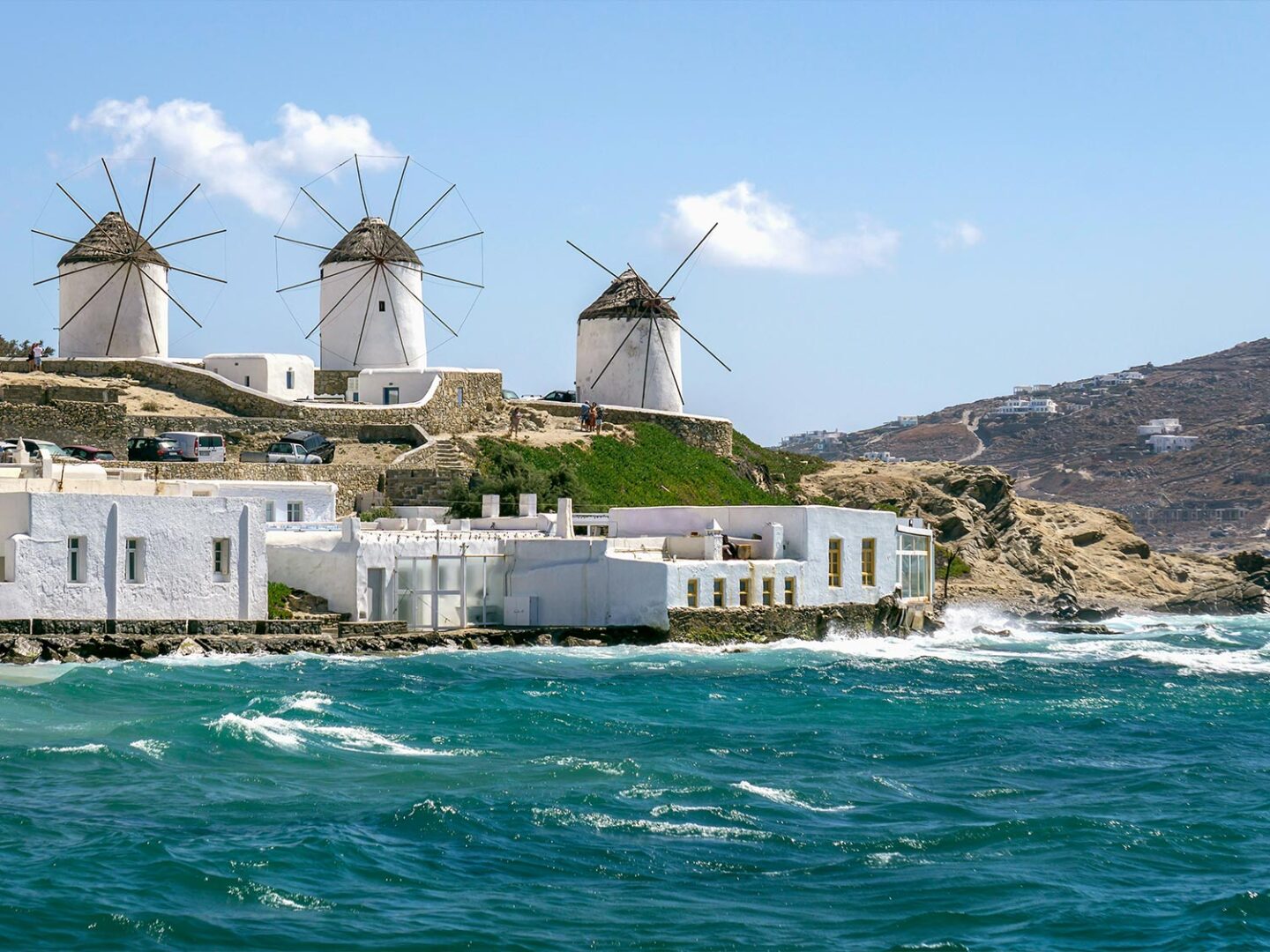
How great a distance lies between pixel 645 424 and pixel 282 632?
26.3 metres

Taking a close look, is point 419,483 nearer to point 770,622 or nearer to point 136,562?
point 770,622

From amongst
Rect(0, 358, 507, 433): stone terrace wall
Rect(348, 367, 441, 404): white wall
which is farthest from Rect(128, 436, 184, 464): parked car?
Rect(348, 367, 441, 404): white wall

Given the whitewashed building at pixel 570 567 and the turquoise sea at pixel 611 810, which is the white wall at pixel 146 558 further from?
the whitewashed building at pixel 570 567

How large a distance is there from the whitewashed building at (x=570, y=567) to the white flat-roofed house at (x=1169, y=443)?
408ft

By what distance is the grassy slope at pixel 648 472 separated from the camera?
50.2m

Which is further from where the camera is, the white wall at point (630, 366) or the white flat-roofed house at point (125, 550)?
the white wall at point (630, 366)

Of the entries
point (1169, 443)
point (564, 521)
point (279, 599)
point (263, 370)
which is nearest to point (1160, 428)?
point (1169, 443)

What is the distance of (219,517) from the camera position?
31594 mm

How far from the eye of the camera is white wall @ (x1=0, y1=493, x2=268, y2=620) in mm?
29359

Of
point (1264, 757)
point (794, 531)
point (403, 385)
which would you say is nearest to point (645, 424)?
point (403, 385)

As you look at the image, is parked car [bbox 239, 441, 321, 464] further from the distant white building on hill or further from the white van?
the distant white building on hill

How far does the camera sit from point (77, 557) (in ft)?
98.0

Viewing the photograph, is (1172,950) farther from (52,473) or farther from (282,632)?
(52,473)

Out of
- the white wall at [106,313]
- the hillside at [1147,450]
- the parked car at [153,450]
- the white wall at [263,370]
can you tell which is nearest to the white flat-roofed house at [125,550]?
the parked car at [153,450]
